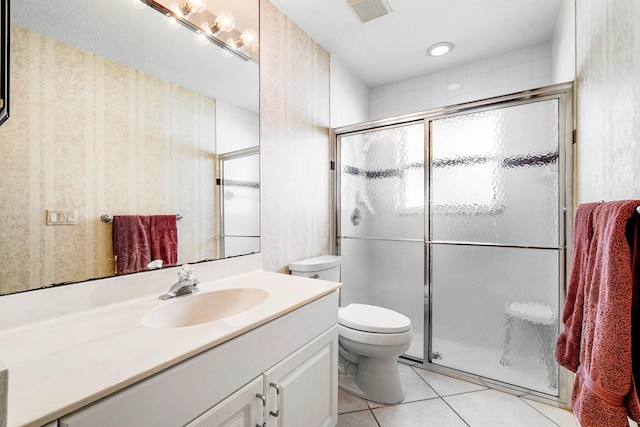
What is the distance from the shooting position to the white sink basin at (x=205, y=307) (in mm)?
1013

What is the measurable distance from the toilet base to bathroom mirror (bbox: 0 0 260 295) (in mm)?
1085

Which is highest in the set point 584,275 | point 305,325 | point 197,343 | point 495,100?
point 495,100

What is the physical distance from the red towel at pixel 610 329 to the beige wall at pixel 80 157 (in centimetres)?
140

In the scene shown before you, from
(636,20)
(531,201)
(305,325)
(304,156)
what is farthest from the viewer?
(304,156)

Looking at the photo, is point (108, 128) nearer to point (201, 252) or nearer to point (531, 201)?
point (201, 252)

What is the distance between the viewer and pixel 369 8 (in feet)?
5.84

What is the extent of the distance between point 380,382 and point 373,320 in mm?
361

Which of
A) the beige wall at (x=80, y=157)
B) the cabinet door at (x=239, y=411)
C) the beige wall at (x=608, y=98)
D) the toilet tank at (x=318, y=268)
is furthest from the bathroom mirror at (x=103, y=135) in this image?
the beige wall at (x=608, y=98)

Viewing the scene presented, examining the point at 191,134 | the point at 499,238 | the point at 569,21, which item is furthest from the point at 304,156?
the point at 569,21

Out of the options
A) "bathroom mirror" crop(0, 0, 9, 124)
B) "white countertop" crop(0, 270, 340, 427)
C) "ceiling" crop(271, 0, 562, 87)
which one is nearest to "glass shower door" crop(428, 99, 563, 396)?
"ceiling" crop(271, 0, 562, 87)

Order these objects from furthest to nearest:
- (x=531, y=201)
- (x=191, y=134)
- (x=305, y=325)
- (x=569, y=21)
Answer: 1. (x=531, y=201)
2. (x=569, y=21)
3. (x=191, y=134)
4. (x=305, y=325)

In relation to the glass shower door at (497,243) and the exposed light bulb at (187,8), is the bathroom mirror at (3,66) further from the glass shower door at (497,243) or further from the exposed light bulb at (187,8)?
the glass shower door at (497,243)

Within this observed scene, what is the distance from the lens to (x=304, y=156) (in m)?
2.04

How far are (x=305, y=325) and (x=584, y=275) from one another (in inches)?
36.9
